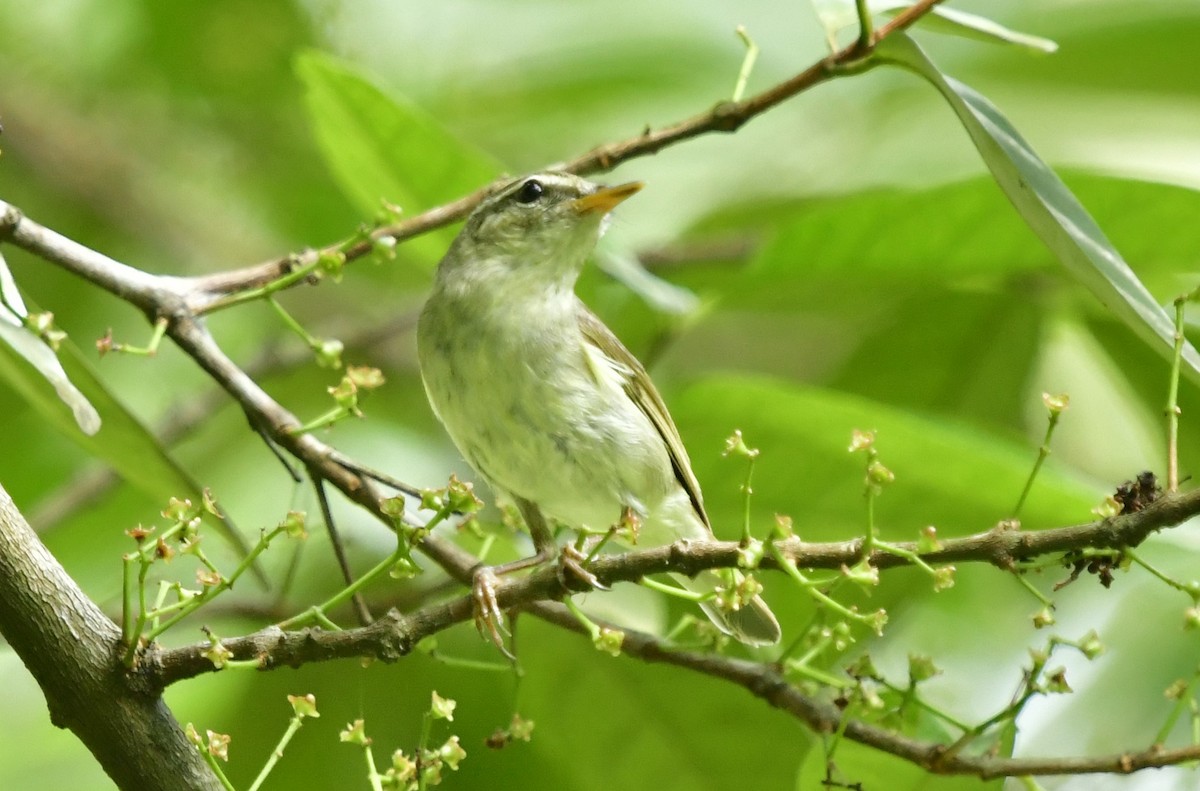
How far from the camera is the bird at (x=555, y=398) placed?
266 centimetres

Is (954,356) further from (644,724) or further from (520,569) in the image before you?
(520,569)

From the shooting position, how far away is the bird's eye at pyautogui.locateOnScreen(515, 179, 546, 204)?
305 cm

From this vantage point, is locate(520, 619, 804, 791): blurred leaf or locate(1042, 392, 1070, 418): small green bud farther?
locate(520, 619, 804, 791): blurred leaf

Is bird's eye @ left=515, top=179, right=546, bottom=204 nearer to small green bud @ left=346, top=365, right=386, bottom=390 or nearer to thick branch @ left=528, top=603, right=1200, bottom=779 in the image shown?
thick branch @ left=528, top=603, right=1200, bottom=779

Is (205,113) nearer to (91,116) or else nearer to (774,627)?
(91,116)

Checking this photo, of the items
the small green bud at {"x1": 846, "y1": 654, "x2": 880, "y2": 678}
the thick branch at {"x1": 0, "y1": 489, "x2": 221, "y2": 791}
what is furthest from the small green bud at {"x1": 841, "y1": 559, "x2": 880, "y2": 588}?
the thick branch at {"x1": 0, "y1": 489, "x2": 221, "y2": 791}

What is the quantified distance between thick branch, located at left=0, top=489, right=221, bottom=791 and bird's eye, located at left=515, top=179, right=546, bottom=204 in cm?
157

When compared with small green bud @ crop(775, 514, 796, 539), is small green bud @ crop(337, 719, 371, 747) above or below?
above

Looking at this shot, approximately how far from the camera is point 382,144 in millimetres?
2822

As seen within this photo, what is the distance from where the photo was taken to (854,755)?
2174mm

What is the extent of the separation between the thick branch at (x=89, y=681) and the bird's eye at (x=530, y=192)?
5.16ft

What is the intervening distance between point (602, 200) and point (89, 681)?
1.50 metres

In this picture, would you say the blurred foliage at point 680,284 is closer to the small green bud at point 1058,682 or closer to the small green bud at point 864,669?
the small green bud at point 864,669

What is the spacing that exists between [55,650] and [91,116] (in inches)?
116
